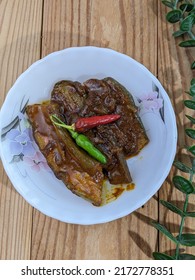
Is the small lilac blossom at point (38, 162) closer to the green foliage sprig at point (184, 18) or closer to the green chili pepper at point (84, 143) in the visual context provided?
the green chili pepper at point (84, 143)

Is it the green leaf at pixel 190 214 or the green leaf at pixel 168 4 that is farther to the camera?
the green leaf at pixel 168 4

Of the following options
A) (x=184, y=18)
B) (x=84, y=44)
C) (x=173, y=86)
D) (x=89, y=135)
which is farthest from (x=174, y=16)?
(x=89, y=135)

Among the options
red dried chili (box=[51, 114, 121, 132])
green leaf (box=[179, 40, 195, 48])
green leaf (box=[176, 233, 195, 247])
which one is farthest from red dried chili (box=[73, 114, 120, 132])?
green leaf (box=[176, 233, 195, 247])

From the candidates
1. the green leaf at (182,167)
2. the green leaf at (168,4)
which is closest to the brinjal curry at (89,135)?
the green leaf at (182,167)

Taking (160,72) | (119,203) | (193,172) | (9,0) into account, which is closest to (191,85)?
(160,72)

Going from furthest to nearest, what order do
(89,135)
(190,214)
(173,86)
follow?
(173,86) < (89,135) < (190,214)

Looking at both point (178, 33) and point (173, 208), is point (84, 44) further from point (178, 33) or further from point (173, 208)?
point (173, 208)

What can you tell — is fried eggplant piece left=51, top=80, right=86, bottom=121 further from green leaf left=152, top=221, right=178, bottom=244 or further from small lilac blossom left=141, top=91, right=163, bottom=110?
green leaf left=152, top=221, right=178, bottom=244
